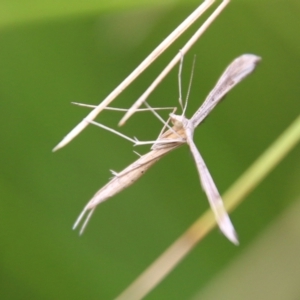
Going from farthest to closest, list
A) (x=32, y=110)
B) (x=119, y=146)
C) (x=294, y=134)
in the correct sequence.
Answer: (x=119, y=146) < (x=32, y=110) < (x=294, y=134)

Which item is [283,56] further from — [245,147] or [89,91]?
[89,91]

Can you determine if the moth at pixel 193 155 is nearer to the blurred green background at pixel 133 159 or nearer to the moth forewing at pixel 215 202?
the moth forewing at pixel 215 202

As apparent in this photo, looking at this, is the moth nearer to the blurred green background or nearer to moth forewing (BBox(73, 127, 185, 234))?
moth forewing (BBox(73, 127, 185, 234))

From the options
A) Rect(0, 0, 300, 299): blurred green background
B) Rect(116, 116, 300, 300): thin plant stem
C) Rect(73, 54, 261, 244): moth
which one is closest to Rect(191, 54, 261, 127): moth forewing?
Rect(73, 54, 261, 244): moth

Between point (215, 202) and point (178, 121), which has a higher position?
point (178, 121)

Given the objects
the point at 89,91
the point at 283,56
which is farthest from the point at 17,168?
the point at 283,56

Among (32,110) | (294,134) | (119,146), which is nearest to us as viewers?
(294,134)

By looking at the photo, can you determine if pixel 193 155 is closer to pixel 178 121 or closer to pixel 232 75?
pixel 178 121

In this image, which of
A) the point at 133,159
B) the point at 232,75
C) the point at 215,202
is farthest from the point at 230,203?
the point at 133,159
